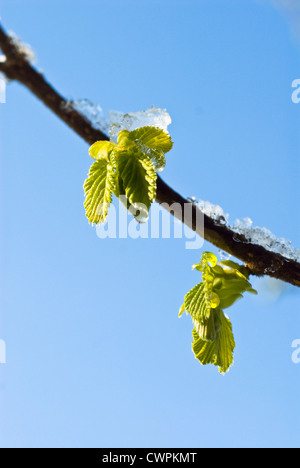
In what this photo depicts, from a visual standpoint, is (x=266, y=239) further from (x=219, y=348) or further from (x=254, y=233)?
(x=219, y=348)

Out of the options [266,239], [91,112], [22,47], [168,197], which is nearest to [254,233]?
[266,239]

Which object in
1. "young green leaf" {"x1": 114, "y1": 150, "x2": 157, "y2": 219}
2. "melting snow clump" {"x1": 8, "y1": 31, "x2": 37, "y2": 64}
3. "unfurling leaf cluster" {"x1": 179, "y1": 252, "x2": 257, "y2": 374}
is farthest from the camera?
"unfurling leaf cluster" {"x1": 179, "y1": 252, "x2": 257, "y2": 374}

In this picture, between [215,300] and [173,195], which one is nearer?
[173,195]

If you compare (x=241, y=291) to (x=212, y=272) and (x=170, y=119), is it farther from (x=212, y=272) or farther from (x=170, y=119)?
(x=170, y=119)

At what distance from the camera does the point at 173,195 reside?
0.68 meters

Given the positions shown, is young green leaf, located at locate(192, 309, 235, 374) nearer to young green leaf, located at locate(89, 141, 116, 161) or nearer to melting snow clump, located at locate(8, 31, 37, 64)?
young green leaf, located at locate(89, 141, 116, 161)

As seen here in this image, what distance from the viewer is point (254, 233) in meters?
0.76

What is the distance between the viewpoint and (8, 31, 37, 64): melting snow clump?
510 mm

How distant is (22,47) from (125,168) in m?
0.24

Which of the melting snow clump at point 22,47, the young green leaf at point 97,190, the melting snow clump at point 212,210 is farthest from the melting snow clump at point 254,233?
the melting snow clump at point 22,47

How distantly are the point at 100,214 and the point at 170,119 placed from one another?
0.57 feet

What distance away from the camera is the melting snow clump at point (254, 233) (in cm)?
73

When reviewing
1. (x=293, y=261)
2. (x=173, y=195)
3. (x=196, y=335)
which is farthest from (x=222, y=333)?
(x=173, y=195)

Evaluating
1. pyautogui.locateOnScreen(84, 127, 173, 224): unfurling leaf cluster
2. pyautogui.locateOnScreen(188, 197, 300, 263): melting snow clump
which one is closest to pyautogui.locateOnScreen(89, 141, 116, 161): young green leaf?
pyautogui.locateOnScreen(84, 127, 173, 224): unfurling leaf cluster
